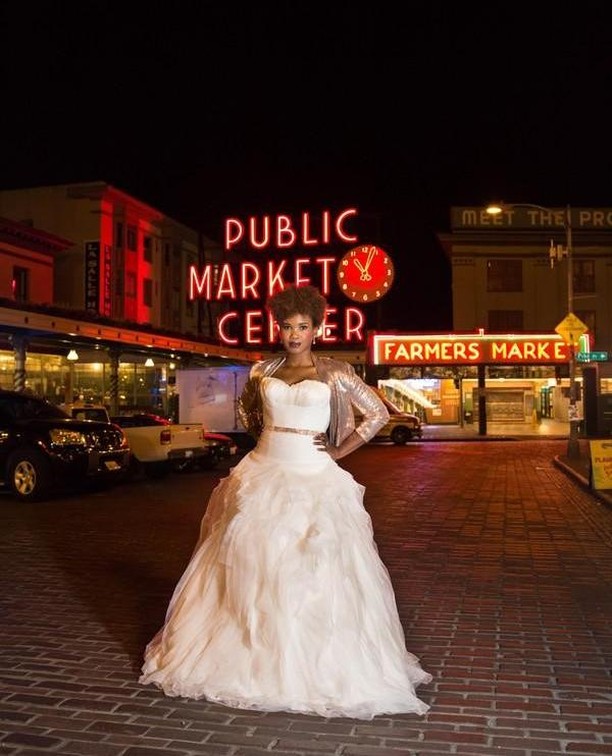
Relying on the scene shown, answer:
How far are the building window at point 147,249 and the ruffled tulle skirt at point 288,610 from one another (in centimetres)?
4256

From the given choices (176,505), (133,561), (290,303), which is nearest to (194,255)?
(176,505)

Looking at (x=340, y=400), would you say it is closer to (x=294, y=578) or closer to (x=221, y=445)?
(x=294, y=578)

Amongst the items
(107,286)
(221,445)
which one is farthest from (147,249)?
(221,445)

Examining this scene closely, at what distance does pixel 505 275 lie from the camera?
4856 cm

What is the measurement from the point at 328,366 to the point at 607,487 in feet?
34.4

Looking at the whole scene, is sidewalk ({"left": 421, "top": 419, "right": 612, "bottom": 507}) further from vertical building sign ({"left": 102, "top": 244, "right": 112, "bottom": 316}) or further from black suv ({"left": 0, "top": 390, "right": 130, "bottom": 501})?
vertical building sign ({"left": 102, "top": 244, "right": 112, "bottom": 316})

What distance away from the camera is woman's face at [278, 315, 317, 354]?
4.62 m

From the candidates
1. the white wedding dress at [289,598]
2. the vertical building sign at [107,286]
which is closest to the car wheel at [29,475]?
the white wedding dress at [289,598]

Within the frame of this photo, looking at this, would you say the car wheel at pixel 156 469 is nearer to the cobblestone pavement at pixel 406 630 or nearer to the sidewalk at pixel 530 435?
the cobblestone pavement at pixel 406 630

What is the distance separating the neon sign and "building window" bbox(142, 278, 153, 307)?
6266 millimetres

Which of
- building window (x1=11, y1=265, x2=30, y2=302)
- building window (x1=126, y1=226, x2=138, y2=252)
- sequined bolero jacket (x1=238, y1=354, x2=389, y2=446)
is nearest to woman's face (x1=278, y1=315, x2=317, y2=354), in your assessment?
sequined bolero jacket (x1=238, y1=354, x2=389, y2=446)

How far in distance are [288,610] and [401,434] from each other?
2595 cm

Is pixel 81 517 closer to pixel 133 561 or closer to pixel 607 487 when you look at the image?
pixel 133 561

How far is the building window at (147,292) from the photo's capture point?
4553cm
